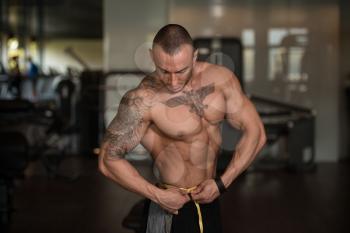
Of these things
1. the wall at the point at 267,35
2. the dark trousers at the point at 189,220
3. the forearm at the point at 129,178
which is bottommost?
the dark trousers at the point at 189,220

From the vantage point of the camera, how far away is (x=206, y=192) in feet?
5.33

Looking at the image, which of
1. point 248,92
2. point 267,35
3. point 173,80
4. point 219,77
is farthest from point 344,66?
point 173,80

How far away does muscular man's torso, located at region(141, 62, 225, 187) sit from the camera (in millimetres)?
1640

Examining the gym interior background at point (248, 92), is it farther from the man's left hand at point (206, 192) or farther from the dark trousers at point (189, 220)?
the man's left hand at point (206, 192)

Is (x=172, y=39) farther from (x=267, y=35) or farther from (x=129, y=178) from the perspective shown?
(x=267, y=35)

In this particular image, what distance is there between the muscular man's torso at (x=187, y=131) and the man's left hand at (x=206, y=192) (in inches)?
3.4

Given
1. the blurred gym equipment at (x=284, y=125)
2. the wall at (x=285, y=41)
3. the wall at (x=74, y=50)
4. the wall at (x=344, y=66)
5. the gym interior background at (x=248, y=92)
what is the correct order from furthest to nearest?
the wall at (x=74, y=50), the wall at (x=344, y=66), the wall at (x=285, y=41), the blurred gym equipment at (x=284, y=125), the gym interior background at (x=248, y=92)

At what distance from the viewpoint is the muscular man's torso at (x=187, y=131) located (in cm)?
164

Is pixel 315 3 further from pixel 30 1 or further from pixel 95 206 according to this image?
pixel 30 1

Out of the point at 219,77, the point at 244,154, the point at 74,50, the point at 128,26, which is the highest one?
the point at 74,50

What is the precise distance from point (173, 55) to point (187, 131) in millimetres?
275

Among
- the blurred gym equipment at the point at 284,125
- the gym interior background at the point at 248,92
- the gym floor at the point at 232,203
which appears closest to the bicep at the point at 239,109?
the gym floor at the point at 232,203

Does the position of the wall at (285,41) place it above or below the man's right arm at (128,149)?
above

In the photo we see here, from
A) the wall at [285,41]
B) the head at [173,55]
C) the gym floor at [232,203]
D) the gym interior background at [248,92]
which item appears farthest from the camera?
the wall at [285,41]
